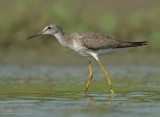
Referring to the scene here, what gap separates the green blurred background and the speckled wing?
213 inches

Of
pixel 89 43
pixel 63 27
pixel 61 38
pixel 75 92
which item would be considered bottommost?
pixel 75 92

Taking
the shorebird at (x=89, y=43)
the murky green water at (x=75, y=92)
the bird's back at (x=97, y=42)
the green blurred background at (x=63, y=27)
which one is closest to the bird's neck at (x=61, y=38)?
the shorebird at (x=89, y=43)

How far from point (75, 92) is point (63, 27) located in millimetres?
9295

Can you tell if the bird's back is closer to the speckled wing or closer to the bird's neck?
the speckled wing

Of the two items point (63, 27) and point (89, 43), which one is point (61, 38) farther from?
point (63, 27)

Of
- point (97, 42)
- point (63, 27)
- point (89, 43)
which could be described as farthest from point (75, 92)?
point (63, 27)

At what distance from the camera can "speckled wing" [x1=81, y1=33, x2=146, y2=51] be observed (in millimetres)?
11592

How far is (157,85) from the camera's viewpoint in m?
12.1

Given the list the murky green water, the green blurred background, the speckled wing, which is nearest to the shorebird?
the speckled wing

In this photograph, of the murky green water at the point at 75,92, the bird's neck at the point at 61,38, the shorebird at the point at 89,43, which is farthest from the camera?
the bird's neck at the point at 61,38

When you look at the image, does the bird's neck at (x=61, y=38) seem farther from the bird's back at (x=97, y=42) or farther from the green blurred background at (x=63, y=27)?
the green blurred background at (x=63, y=27)

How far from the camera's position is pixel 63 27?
20.0 m

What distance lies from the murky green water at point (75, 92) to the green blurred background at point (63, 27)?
2.16 meters

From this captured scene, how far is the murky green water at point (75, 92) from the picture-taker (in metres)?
7.96
